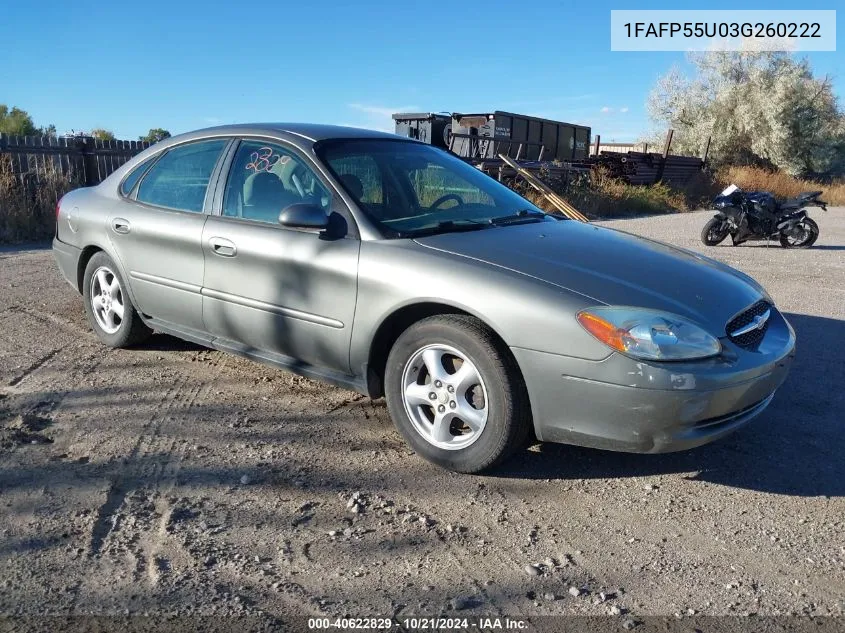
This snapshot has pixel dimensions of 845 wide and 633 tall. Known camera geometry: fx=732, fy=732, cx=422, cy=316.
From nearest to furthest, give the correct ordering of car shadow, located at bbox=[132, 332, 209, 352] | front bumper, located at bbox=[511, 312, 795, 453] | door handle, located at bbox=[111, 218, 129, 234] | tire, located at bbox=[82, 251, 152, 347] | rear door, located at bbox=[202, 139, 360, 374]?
front bumper, located at bbox=[511, 312, 795, 453]
rear door, located at bbox=[202, 139, 360, 374]
door handle, located at bbox=[111, 218, 129, 234]
tire, located at bbox=[82, 251, 152, 347]
car shadow, located at bbox=[132, 332, 209, 352]

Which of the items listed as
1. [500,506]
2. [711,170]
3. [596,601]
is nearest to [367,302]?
[500,506]

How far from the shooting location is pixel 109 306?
5.09m

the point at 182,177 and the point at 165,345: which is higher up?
the point at 182,177

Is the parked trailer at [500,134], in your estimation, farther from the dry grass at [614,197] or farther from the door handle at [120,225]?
the door handle at [120,225]

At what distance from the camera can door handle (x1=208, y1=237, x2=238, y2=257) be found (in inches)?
161

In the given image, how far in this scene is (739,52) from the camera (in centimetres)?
3791

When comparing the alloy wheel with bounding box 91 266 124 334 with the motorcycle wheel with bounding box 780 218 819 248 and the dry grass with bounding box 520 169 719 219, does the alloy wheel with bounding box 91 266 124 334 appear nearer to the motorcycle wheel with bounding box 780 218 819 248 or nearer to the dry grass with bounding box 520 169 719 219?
the motorcycle wheel with bounding box 780 218 819 248

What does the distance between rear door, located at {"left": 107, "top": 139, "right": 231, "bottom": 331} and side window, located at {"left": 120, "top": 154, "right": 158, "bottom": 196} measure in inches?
1.0

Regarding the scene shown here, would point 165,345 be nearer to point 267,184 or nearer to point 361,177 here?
point 267,184

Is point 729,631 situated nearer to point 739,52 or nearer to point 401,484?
point 401,484

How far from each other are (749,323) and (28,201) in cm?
1127

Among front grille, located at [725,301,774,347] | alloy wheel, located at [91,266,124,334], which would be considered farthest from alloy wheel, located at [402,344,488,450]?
alloy wheel, located at [91,266,124,334]

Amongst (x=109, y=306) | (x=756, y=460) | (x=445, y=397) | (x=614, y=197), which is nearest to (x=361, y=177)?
(x=445, y=397)

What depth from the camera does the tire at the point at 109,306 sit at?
4.94 metres
